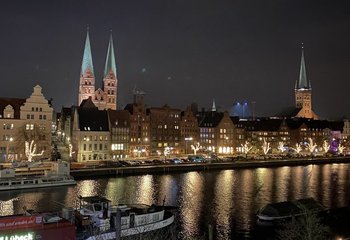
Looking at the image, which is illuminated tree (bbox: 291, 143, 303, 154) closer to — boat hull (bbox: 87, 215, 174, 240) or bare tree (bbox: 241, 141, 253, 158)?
bare tree (bbox: 241, 141, 253, 158)

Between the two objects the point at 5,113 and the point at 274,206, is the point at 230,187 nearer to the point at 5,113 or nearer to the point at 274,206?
the point at 274,206

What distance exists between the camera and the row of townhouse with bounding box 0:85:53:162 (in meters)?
78.1

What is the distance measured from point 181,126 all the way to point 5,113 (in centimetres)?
4673

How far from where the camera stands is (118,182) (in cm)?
6600

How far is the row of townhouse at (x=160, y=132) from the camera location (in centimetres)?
9206

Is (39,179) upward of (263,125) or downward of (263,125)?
downward

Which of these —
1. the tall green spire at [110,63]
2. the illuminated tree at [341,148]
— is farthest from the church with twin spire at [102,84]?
the illuminated tree at [341,148]

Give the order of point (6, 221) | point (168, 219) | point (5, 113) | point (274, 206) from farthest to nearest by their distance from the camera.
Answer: point (5, 113) < point (274, 206) < point (168, 219) < point (6, 221)

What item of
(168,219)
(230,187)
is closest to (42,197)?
(168,219)

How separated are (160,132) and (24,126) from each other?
3530 centimetres

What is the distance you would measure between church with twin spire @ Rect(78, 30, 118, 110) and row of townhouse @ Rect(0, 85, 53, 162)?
61156 millimetres

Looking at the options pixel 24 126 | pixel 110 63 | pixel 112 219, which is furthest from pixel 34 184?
pixel 110 63

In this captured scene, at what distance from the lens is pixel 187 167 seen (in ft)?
282

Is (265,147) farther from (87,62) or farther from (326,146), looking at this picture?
(87,62)
